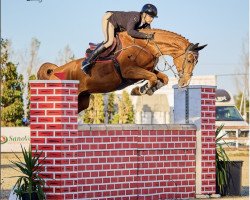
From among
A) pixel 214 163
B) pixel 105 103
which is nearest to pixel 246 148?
pixel 105 103

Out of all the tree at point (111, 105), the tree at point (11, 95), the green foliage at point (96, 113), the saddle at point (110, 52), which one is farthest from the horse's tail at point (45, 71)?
the tree at point (111, 105)

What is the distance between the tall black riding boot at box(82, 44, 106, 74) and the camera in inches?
531

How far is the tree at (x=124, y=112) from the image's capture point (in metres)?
44.0

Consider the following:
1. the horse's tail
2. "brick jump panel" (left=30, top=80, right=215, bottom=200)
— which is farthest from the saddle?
"brick jump panel" (left=30, top=80, right=215, bottom=200)

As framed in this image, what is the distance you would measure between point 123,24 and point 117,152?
7.32ft

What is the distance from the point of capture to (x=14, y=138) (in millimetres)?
34594

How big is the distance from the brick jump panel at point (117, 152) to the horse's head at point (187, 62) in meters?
0.53

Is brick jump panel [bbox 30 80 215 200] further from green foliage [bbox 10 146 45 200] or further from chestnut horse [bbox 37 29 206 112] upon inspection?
chestnut horse [bbox 37 29 206 112]

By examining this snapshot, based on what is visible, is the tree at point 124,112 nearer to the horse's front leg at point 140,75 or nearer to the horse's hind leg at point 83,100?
the horse's hind leg at point 83,100

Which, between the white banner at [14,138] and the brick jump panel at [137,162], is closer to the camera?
the brick jump panel at [137,162]

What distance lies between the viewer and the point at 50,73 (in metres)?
14.6

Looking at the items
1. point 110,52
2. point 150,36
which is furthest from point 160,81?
point 110,52

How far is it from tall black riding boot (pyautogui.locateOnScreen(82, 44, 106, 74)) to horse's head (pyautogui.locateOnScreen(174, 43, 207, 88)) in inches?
49.6

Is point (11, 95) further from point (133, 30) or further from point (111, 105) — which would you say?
point (133, 30)
